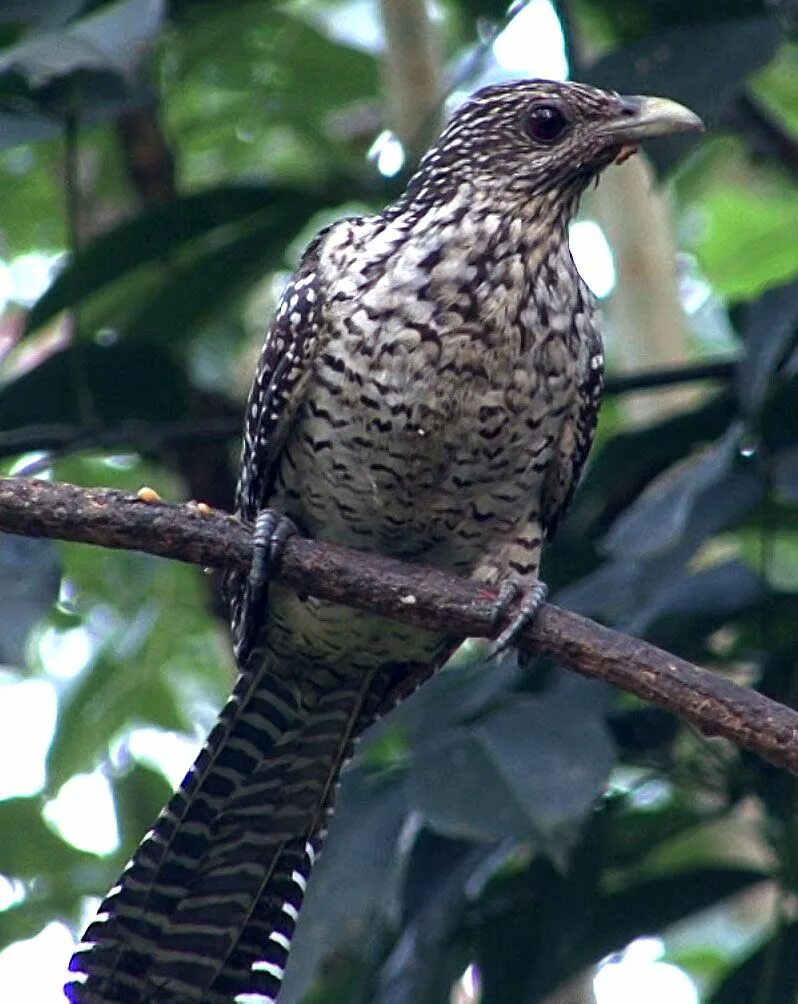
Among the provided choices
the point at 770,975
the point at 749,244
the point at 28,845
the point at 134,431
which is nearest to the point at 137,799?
the point at 28,845

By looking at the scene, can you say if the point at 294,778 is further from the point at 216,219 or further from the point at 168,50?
the point at 168,50

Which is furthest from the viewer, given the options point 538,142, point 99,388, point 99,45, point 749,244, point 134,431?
point 749,244

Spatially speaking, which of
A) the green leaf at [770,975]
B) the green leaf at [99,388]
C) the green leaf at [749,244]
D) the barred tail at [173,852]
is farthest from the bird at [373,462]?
the green leaf at [749,244]

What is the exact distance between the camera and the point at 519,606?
11.5 ft

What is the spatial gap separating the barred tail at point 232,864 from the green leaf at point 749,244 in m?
2.30

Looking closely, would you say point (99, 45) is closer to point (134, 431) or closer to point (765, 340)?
point (134, 431)

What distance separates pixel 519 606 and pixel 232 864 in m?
0.79

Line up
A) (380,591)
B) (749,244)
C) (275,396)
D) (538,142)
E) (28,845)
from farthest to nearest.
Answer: (749,244), (28,845), (538,142), (275,396), (380,591)

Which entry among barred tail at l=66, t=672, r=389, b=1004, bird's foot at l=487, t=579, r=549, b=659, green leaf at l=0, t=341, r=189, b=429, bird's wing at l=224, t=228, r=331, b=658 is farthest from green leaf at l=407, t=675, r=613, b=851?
green leaf at l=0, t=341, r=189, b=429

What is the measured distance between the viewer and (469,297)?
3.80m

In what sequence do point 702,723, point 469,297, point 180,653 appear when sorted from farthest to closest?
point 180,653
point 469,297
point 702,723

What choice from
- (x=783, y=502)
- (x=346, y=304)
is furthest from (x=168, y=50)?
(x=783, y=502)

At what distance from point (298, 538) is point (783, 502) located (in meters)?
1.17

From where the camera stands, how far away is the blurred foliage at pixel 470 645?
3717mm
